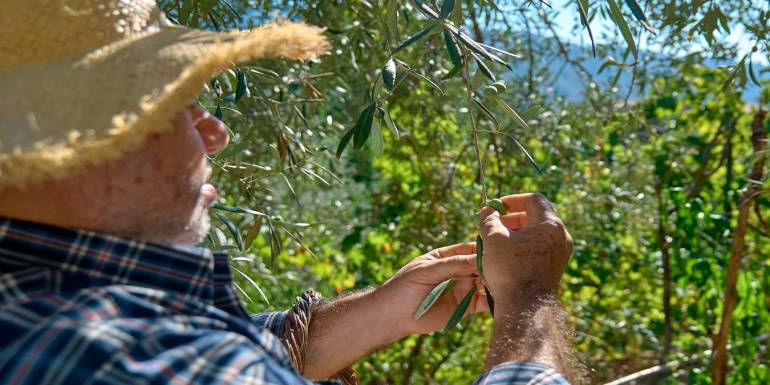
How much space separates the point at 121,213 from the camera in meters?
1.22

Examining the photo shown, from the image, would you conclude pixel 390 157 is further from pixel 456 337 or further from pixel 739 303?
pixel 739 303

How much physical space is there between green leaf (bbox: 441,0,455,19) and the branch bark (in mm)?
1875

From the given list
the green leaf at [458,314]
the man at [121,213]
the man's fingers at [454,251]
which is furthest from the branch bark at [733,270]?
the man at [121,213]

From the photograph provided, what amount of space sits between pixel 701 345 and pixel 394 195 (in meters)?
1.54

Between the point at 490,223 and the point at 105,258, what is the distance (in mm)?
711

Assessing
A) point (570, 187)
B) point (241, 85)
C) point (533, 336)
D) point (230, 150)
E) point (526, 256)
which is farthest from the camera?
point (570, 187)

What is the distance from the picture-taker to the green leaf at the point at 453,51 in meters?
1.62

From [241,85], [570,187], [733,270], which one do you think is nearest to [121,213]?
[241,85]

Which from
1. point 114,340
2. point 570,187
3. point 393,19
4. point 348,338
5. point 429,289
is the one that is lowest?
point 570,187

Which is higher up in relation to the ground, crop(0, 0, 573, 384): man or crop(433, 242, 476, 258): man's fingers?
crop(0, 0, 573, 384): man

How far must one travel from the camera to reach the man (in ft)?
3.53

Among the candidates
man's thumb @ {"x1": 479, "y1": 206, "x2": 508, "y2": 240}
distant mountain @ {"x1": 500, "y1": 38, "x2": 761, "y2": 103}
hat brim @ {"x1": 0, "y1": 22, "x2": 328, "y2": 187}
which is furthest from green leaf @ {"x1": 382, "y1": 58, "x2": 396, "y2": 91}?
distant mountain @ {"x1": 500, "y1": 38, "x2": 761, "y2": 103}

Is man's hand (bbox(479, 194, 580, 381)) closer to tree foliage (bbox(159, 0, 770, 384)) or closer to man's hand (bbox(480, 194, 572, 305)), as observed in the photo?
man's hand (bbox(480, 194, 572, 305))

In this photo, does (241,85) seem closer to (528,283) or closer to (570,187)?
(528,283)
